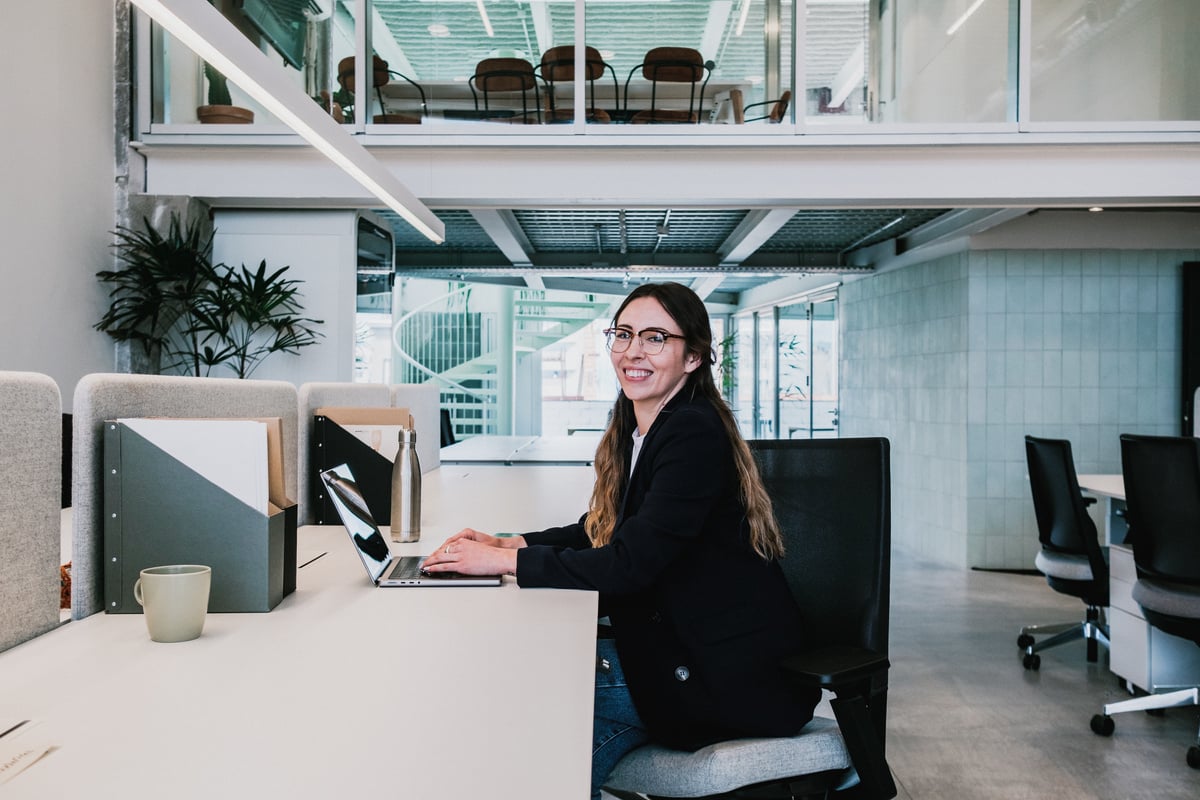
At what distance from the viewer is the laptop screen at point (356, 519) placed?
1.57 m

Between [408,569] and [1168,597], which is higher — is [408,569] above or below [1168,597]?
above

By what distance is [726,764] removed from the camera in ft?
4.47

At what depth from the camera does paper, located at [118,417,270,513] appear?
4.50ft

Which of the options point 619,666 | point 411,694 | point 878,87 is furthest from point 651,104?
point 411,694

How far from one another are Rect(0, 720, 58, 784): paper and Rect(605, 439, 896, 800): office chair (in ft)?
2.80

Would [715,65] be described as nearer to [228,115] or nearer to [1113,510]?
[228,115]

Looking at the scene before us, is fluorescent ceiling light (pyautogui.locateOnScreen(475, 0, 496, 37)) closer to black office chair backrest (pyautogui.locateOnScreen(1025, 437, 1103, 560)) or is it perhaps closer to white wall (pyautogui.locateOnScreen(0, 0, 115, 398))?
white wall (pyautogui.locateOnScreen(0, 0, 115, 398))

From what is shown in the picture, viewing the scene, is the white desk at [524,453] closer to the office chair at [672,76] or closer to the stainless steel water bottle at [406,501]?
the stainless steel water bottle at [406,501]

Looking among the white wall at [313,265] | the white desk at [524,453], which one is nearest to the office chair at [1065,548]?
the white desk at [524,453]

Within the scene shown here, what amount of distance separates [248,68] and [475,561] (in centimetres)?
106

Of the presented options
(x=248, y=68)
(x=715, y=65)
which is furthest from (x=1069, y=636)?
(x=248, y=68)

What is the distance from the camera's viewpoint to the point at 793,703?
4.84 feet

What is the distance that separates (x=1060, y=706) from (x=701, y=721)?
8.82 feet

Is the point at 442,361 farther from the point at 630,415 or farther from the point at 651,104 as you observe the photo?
the point at 630,415
